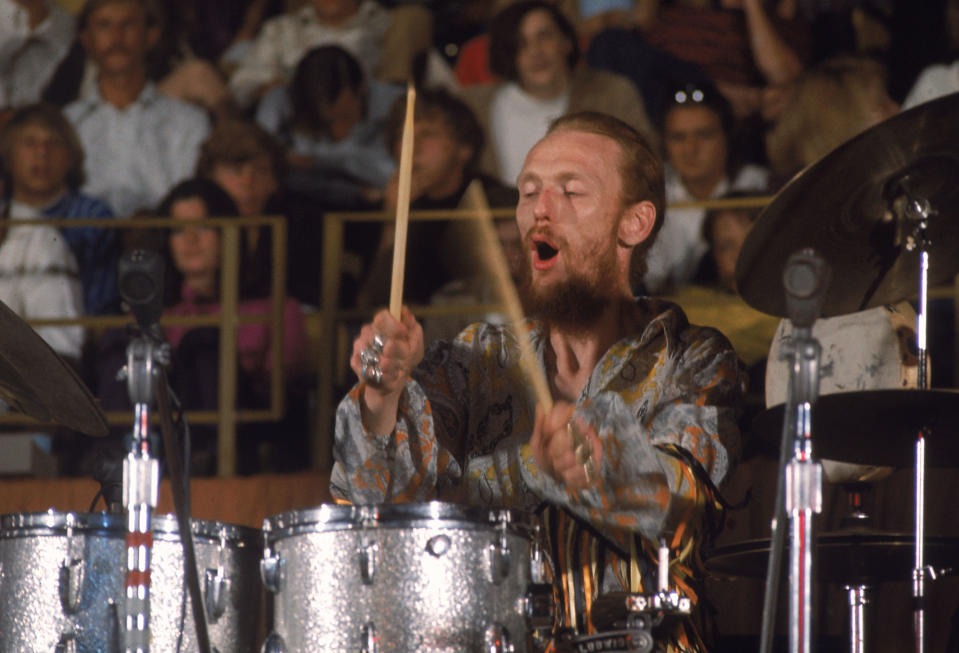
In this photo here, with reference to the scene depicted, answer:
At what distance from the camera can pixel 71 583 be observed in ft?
6.75

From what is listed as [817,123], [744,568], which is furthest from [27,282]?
[744,568]

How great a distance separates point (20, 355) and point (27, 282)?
123 inches

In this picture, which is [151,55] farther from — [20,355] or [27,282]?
[20,355]

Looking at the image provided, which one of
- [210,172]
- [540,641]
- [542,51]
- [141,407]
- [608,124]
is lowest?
[540,641]

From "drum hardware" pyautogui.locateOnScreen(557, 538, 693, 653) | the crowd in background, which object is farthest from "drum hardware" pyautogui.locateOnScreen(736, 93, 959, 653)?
the crowd in background

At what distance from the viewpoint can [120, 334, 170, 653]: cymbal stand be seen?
68.9 inches

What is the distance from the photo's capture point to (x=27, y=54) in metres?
5.76

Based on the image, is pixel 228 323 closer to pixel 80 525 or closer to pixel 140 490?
pixel 80 525

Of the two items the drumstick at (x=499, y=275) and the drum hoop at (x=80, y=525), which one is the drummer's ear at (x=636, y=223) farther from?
the drum hoop at (x=80, y=525)

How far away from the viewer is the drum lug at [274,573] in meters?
2.01

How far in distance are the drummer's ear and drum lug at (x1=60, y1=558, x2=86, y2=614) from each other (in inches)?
46.2

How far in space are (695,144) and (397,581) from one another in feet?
11.6

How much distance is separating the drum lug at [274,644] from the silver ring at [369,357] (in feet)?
1.43

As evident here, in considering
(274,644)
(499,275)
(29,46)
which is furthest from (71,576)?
(29,46)
